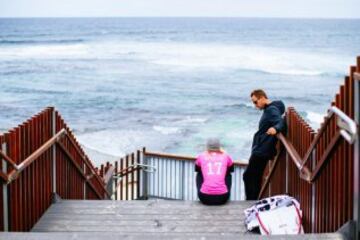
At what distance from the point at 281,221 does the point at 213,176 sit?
215 centimetres

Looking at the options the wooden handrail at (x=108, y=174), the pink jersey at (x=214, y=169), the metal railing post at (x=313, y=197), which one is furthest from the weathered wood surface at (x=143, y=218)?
the wooden handrail at (x=108, y=174)

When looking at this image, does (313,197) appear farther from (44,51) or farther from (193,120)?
(44,51)

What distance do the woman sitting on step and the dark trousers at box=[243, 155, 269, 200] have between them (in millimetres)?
891

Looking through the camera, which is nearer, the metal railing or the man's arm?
the man's arm

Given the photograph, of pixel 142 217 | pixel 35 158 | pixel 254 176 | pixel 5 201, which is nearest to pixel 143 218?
pixel 142 217

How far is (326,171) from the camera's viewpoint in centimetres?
643

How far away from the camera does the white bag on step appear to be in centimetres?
695

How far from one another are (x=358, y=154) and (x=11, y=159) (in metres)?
3.20

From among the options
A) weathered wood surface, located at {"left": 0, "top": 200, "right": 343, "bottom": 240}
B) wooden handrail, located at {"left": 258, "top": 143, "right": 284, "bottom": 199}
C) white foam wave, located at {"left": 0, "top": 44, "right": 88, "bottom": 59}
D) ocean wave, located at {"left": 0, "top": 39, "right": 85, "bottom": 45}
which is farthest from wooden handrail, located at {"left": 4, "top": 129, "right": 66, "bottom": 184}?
ocean wave, located at {"left": 0, "top": 39, "right": 85, "bottom": 45}

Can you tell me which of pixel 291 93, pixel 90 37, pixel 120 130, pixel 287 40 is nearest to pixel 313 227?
pixel 120 130

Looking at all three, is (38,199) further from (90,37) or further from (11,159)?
(90,37)

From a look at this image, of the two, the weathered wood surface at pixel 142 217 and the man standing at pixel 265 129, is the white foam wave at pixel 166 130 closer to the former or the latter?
the man standing at pixel 265 129

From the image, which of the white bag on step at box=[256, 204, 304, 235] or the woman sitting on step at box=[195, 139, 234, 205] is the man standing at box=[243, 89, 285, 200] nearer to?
the woman sitting on step at box=[195, 139, 234, 205]

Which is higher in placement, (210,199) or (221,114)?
(210,199)
